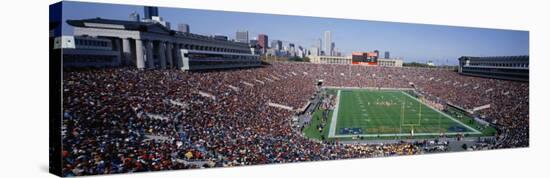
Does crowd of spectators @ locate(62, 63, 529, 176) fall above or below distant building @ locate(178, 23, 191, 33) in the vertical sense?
below

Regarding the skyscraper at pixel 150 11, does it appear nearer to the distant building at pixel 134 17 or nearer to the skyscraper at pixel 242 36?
the distant building at pixel 134 17

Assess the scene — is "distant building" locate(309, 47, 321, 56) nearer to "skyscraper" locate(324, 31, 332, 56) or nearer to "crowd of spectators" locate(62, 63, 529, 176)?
"skyscraper" locate(324, 31, 332, 56)

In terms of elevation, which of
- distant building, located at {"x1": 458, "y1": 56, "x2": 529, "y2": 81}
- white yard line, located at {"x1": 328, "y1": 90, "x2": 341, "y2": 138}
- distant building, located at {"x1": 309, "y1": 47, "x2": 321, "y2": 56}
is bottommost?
white yard line, located at {"x1": 328, "y1": 90, "x2": 341, "y2": 138}

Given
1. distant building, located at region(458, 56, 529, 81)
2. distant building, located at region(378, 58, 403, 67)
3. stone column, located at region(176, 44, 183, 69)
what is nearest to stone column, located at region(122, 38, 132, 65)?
stone column, located at region(176, 44, 183, 69)

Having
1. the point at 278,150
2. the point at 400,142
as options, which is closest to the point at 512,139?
the point at 400,142

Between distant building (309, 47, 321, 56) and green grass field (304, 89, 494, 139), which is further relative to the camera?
green grass field (304, 89, 494, 139)

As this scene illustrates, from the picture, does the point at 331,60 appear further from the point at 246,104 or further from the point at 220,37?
the point at 220,37
